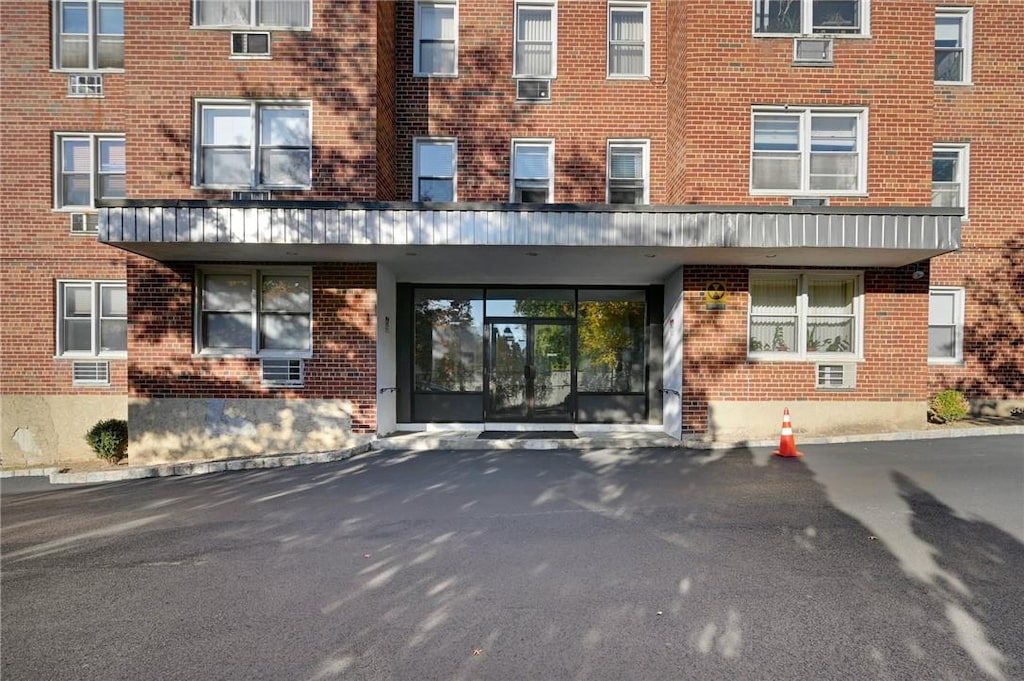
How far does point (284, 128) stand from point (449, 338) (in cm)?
524

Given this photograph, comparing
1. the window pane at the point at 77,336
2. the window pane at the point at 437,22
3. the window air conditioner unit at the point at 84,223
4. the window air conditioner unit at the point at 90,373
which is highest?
the window pane at the point at 437,22

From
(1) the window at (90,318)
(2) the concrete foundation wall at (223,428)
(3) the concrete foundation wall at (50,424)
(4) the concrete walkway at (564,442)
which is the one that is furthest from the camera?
(1) the window at (90,318)

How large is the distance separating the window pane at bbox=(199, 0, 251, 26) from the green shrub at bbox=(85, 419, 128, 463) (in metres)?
8.07

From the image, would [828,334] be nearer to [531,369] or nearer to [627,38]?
[531,369]

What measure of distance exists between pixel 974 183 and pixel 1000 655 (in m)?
13.1

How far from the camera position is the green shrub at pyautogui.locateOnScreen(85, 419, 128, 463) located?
1023 cm

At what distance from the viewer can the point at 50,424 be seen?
1154cm

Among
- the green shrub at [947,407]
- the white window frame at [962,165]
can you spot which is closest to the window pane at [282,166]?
the green shrub at [947,407]

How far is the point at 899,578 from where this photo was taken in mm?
4035

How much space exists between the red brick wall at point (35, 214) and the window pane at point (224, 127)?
3169 millimetres

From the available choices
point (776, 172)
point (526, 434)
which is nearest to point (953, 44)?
point (776, 172)

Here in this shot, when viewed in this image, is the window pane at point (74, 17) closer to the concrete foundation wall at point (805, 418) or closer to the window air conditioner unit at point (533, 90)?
the window air conditioner unit at point (533, 90)

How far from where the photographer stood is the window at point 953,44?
12062mm

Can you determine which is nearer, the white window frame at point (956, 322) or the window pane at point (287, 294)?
the window pane at point (287, 294)
